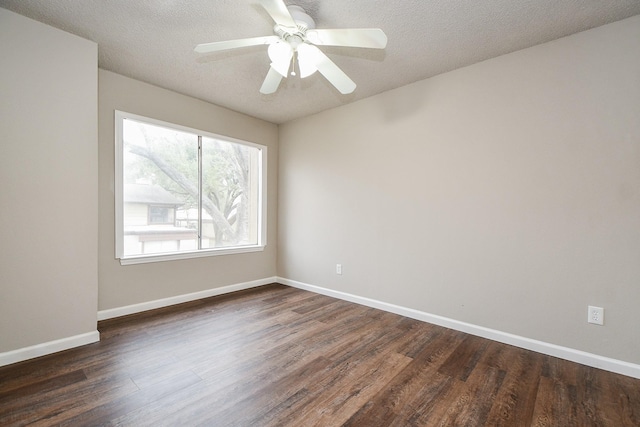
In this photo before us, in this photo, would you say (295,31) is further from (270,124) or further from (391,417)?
(270,124)

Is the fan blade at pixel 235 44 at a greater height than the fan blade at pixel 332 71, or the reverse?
the fan blade at pixel 235 44

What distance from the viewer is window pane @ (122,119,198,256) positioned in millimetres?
3064

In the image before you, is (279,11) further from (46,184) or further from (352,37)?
(46,184)

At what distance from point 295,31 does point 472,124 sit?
185cm

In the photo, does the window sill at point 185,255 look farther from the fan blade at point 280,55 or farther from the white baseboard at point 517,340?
the fan blade at point 280,55

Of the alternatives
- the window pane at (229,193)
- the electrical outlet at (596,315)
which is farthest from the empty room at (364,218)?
the window pane at (229,193)

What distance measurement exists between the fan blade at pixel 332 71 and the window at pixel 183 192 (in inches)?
86.9

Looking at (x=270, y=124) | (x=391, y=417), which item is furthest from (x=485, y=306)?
(x=270, y=124)

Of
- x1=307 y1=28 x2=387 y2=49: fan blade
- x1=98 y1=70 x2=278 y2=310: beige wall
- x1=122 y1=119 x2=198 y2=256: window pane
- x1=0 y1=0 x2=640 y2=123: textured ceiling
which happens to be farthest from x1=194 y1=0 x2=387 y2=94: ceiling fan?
x1=122 y1=119 x2=198 y2=256: window pane

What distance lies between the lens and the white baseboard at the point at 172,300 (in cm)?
289

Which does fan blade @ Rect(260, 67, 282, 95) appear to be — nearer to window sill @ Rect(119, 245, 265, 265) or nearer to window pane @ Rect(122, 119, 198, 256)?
window pane @ Rect(122, 119, 198, 256)

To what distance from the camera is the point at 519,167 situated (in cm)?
240

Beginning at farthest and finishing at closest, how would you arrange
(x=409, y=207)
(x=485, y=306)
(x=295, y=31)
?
(x=409, y=207) < (x=485, y=306) < (x=295, y=31)

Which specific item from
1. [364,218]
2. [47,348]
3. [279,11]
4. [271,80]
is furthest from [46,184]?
[364,218]
